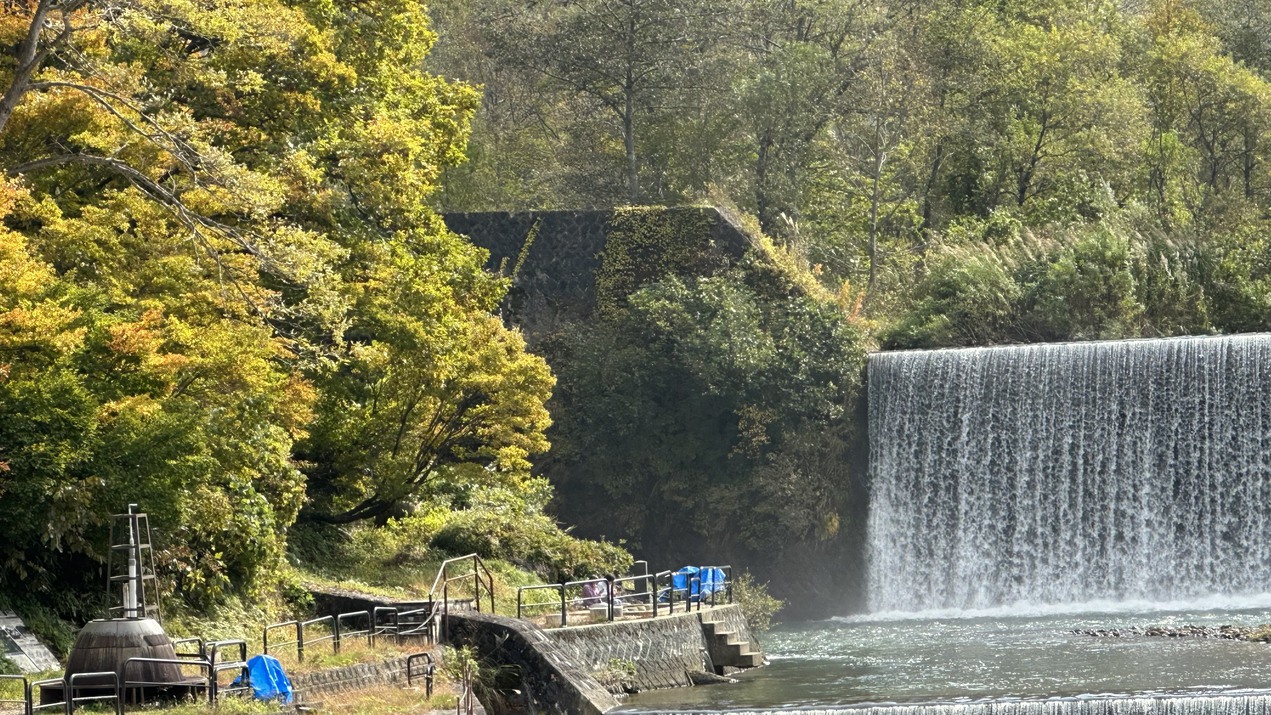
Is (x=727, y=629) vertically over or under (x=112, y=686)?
under

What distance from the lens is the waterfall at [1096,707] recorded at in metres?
21.0

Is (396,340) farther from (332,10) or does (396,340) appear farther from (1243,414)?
(1243,414)

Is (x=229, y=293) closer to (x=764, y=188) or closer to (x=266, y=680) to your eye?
(x=266, y=680)

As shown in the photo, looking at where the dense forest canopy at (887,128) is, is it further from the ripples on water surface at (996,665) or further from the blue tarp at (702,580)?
the blue tarp at (702,580)

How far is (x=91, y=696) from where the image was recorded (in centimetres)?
1739

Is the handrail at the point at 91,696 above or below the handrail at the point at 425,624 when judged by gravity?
below

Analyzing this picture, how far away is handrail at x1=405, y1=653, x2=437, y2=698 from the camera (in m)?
21.0

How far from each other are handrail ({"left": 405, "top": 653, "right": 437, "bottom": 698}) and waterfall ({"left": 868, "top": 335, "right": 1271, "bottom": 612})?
19.0 m

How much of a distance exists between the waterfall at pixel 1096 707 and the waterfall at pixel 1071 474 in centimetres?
1555

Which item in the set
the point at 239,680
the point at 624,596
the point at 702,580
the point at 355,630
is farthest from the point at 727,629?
the point at 239,680

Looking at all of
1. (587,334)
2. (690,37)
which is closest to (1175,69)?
(690,37)

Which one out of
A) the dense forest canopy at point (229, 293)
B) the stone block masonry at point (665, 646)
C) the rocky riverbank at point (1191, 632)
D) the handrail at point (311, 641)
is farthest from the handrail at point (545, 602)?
the rocky riverbank at point (1191, 632)

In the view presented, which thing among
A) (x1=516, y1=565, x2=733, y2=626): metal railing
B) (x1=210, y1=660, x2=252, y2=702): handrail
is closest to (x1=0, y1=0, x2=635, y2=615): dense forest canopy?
(x1=516, y1=565, x2=733, y2=626): metal railing

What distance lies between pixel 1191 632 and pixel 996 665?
4585 millimetres
